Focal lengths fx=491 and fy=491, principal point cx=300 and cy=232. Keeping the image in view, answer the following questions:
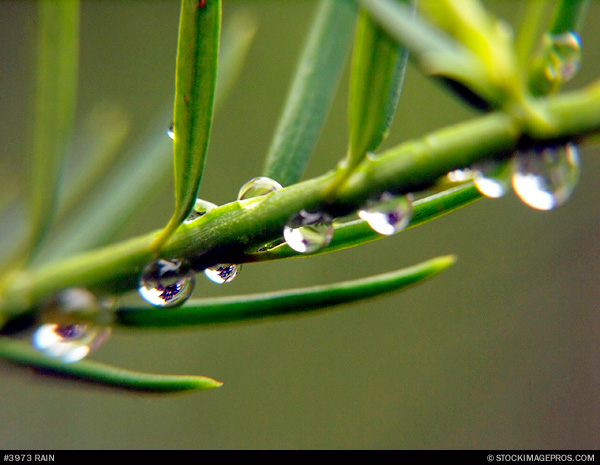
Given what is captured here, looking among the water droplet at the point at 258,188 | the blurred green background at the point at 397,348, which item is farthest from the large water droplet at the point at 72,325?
the blurred green background at the point at 397,348

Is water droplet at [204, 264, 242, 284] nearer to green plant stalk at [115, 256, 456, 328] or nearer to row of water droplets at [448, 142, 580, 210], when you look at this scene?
green plant stalk at [115, 256, 456, 328]

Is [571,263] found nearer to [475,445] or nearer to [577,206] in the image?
[577,206]

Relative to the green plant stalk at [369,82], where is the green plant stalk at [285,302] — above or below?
below

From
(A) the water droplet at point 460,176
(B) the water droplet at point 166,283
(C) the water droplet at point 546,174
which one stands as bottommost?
(C) the water droplet at point 546,174

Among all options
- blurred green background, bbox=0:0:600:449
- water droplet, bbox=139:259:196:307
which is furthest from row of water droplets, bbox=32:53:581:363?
blurred green background, bbox=0:0:600:449

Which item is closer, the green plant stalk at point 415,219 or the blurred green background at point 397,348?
the green plant stalk at point 415,219

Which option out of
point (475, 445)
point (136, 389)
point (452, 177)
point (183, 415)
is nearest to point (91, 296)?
point (136, 389)

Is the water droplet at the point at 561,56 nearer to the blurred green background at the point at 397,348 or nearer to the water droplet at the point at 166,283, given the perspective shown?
the water droplet at the point at 166,283
